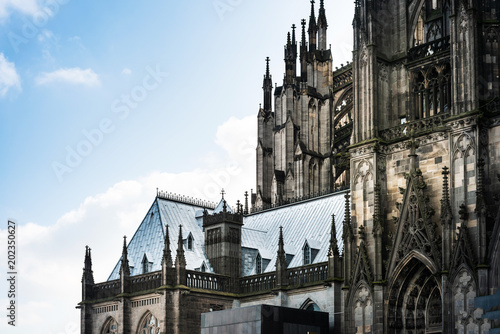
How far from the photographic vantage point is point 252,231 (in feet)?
236

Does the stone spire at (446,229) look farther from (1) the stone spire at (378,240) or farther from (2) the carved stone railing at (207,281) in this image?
(2) the carved stone railing at (207,281)

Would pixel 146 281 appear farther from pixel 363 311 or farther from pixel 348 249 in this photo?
pixel 363 311

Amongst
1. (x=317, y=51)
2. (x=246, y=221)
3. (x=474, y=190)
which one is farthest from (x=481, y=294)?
(x=317, y=51)

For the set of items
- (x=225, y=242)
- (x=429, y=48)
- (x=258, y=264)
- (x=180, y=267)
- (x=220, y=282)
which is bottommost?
(x=220, y=282)

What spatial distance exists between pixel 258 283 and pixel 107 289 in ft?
36.9

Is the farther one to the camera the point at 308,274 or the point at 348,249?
the point at 308,274

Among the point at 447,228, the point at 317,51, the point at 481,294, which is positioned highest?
the point at 317,51

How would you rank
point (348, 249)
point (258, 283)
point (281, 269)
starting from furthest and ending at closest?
1. point (258, 283)
2. point (281, 269)
3. point (348, 249)

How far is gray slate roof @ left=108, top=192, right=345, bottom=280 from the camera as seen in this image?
6781 centimetres

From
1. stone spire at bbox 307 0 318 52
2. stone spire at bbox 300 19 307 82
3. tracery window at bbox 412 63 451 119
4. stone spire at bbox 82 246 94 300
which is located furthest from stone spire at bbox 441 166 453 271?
stone spire at bbox 307 0 318 52

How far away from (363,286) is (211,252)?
19.3 meters

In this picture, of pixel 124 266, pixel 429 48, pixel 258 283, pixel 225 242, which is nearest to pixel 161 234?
pixel 124 266

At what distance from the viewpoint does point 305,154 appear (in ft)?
285

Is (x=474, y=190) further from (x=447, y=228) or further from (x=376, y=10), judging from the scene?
(x=376, y=10)
